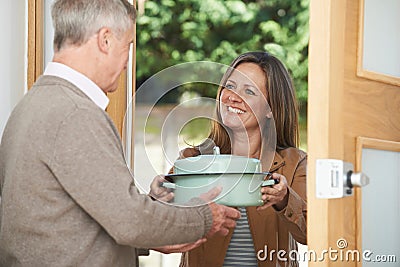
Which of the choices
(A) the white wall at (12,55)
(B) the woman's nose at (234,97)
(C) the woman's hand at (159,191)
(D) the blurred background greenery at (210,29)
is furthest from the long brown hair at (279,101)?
(D) the blurred background greenery at (210,29)

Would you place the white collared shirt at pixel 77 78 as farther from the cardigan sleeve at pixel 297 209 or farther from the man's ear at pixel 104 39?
the cardigan sleeve at pixel 297 209

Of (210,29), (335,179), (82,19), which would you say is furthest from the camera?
(210,29)

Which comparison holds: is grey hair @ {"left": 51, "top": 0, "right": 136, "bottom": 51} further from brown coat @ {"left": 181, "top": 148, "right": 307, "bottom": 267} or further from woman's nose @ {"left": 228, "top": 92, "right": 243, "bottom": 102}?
brown coat @ {"left": 181, "top": 148, "right": 307, "bottom": 267}

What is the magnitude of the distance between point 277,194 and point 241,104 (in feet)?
1.33

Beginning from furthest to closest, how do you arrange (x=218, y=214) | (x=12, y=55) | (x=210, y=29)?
(x=210, y=29) → (x=12, y=55) → (x=218, y=214)

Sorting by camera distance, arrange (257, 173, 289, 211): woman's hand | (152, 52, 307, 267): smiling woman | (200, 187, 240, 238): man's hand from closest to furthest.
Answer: (200, 187, 240, 238): man's hand → (257, 173, 289, 211): woman's hand → (152, 52, 307, 267): smiling woman

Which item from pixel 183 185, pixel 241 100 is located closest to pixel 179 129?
pixel 183 185

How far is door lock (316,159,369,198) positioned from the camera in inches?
66.1

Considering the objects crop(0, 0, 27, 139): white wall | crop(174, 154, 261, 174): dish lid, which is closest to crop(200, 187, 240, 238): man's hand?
crop(174, 154, 261, 174): dish lid

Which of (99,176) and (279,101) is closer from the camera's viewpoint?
(99,176)

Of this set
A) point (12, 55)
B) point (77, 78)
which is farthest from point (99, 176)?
point (12, 55)

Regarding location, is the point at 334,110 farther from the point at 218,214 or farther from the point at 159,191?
the point at 159,191

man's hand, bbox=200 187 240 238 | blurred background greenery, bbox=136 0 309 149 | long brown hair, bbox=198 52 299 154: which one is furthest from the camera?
blurred background greenery, bbox=136 0 309 149

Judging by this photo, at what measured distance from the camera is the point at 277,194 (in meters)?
2.34
